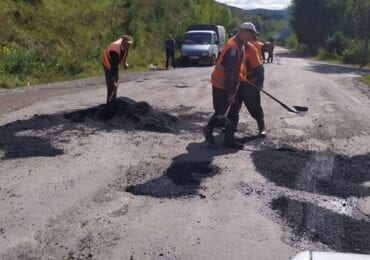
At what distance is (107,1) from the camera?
31.4 metres

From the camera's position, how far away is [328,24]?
6456 cm

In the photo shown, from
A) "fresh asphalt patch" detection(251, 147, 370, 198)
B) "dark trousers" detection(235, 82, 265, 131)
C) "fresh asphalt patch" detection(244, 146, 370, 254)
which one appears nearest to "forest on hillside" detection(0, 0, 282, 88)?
"dark trousers" detection(235, 82, 265, 131)

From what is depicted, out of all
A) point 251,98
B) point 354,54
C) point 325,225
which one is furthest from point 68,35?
point 354,54

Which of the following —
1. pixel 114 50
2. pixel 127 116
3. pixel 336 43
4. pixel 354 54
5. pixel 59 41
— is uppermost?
pixel 114 50

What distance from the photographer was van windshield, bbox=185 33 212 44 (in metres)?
28.1

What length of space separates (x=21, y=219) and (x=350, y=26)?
56136 millimetres

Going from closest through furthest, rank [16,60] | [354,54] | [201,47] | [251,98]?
[251,98] → [16,60] → [201,47] → [354,54]

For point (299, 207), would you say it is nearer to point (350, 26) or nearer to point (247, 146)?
point (247, 146)

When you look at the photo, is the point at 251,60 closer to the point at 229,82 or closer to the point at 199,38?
the point at 229,82

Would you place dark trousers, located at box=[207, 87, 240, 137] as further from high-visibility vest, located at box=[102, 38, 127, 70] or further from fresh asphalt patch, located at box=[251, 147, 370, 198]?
high-visibility vest, located at box=[102, 38, 127, 70]

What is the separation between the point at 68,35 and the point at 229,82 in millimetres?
17416

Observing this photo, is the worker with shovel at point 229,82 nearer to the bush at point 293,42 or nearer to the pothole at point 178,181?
the pothole at point 178,181

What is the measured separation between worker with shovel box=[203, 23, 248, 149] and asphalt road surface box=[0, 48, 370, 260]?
36 centimetres

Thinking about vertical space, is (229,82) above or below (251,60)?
below
